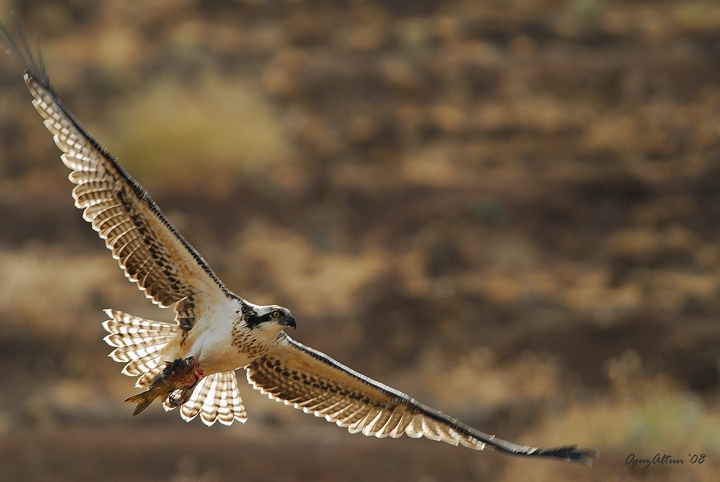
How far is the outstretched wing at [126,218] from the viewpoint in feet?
24.8

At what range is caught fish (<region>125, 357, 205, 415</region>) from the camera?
25.5 feet

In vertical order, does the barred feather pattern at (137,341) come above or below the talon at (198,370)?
above

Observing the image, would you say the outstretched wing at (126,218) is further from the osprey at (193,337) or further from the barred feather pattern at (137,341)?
the barred feather pattern at (137,341)

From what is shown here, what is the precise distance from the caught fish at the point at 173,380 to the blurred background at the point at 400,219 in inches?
216

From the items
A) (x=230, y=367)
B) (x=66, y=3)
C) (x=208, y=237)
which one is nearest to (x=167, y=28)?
(x=66, y=3)

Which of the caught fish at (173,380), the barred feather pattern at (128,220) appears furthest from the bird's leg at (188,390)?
the barred feather pattern at (128,220)

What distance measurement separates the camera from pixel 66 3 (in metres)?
35.6

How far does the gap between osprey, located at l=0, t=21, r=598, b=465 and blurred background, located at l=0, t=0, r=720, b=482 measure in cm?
465

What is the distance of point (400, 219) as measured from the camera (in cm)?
2306

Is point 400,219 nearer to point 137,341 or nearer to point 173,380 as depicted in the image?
point 137,341

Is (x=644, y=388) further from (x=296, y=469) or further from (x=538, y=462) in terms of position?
(x=296, y=469)

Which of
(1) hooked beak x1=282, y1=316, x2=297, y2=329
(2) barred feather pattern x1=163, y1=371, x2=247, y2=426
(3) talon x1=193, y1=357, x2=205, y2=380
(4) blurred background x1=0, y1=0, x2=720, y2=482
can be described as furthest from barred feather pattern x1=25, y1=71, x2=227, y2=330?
(4) blurred background x1=0, y1=0, x2=720, y2=482

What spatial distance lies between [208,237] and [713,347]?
10.5m

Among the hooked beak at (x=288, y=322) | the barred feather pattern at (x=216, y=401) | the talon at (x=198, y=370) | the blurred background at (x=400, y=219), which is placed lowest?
the talon at (x=198, y=370)
